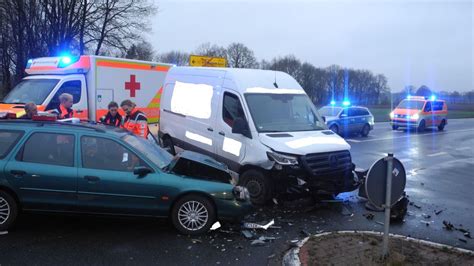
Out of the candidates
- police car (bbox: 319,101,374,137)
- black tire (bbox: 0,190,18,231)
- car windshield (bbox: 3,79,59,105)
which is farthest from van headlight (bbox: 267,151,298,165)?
police car (bbox: 319,101,374,137)

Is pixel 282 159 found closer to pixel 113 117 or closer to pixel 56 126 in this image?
pixel 56 126

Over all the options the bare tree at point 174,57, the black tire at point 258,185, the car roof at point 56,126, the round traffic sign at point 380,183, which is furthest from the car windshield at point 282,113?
the bare tree at point 174,57

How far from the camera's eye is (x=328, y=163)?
24.1ft

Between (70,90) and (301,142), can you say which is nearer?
(301,142)

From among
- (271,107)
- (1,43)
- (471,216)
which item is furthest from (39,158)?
(1,43)

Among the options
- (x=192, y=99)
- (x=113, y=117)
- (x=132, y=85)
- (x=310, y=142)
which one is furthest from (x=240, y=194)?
(x=132, y=85)

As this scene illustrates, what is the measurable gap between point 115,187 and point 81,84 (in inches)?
284

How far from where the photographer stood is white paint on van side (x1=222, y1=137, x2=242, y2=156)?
7.88 metres

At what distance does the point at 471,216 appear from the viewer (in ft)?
24.8

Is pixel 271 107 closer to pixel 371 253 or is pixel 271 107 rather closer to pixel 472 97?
pixel 371 253

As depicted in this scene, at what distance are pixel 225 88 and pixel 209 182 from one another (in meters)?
2.96

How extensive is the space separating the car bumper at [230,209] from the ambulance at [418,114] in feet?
77.0

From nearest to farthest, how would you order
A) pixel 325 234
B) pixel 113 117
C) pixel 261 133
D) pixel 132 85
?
pixel 325 234 → pixel 261 133 → pixel 113 117 → pixel 132 85

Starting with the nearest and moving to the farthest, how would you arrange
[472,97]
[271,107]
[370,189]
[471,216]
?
[370,189]
[471,216]
[271,107]
[472,97]
